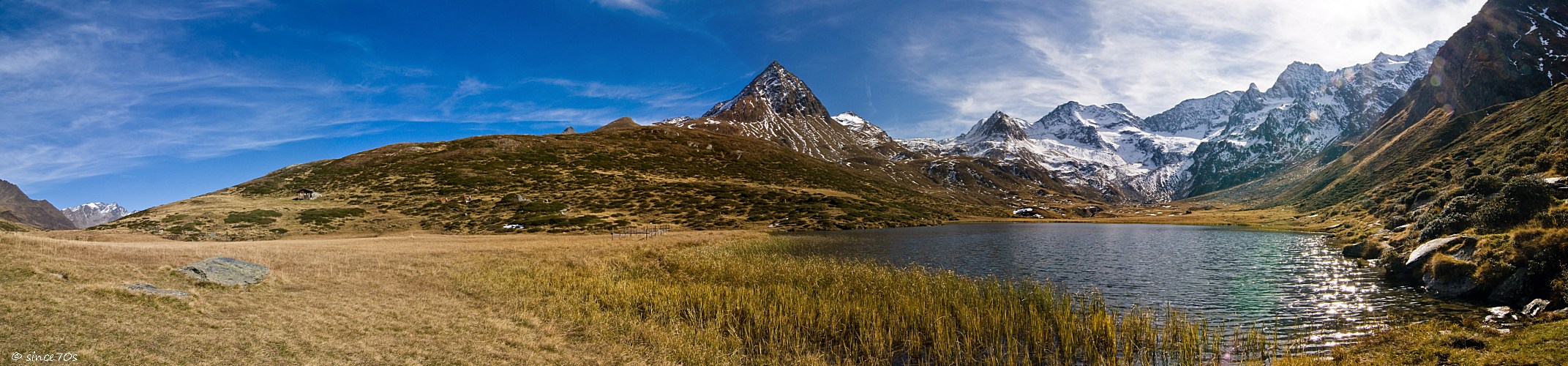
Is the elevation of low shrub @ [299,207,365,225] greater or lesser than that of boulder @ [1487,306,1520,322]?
greater

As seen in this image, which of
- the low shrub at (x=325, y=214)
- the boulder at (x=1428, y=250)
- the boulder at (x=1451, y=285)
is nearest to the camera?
the boulder at (x=1451, y=285)

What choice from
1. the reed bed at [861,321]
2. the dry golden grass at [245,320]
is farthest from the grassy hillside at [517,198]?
the reed bed at [861,321]

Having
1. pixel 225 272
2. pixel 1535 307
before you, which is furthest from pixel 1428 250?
pixel 225 272

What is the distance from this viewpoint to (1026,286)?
96.6 ft

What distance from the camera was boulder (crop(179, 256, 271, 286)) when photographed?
2055 cm

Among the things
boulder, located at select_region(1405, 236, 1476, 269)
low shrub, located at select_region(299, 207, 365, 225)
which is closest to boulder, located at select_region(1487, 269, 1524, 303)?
boulder, located at select_region(1405, 236, 1476, 269)

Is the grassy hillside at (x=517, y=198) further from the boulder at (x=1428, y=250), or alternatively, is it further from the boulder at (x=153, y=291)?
the boulder at (x=1428, y=250)

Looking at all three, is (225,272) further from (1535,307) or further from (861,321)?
(1535,307)

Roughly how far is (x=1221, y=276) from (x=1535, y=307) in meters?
21.5

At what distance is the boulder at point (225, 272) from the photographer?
67.4 feet

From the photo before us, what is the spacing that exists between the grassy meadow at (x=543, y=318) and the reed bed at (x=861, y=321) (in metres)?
0.11

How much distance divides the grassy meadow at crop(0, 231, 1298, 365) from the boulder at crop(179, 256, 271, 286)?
58 cm

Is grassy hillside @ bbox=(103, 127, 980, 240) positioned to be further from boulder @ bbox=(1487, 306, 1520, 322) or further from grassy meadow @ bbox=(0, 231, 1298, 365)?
boulder @ bbox=(1487, 306, 1520, 322)

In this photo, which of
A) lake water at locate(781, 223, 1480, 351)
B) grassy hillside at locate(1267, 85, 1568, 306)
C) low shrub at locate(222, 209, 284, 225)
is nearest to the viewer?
grassy hillside at locate(1267, 85, 1568, 306)
